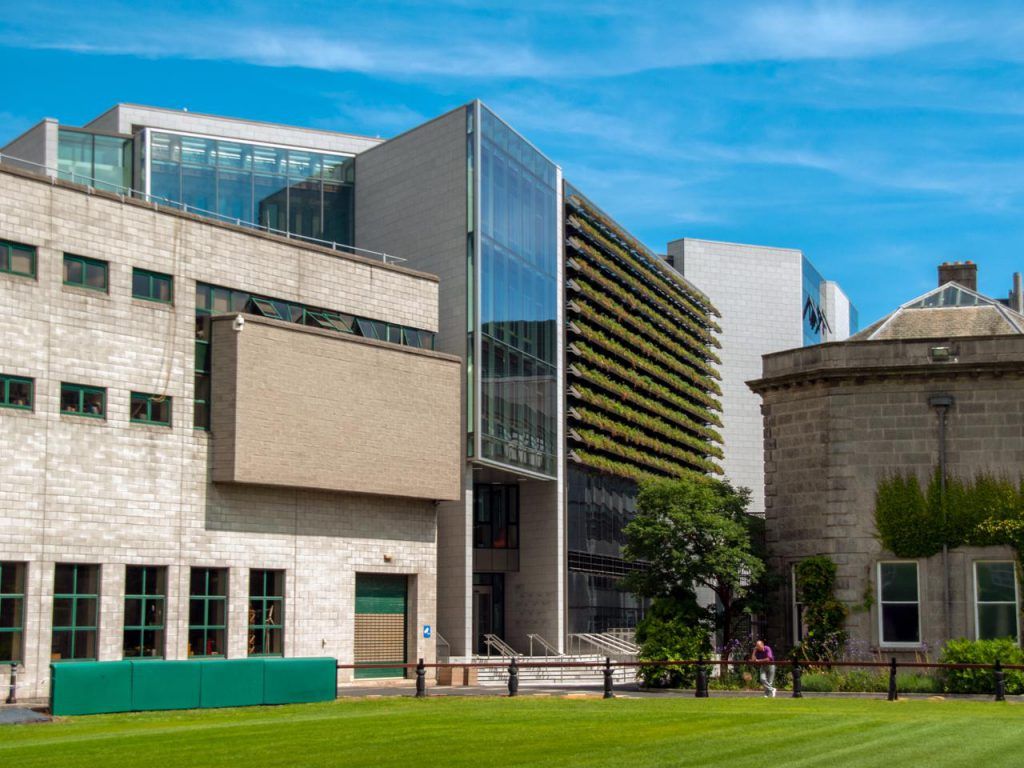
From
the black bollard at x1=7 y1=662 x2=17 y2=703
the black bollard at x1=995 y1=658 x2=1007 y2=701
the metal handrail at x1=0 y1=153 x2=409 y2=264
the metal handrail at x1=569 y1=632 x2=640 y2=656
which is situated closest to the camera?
the black bollard at x1=995 y1=658 x2=1007 y2=701

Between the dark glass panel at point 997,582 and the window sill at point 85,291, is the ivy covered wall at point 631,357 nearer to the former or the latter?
the dark glass panel at point 997,582

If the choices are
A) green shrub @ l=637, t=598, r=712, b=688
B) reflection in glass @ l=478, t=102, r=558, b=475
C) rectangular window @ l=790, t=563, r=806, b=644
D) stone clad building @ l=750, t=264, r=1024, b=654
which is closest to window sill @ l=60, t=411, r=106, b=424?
green shrub @ l=637, t=598, r=712, b=688

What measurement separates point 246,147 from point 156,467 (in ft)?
80.4

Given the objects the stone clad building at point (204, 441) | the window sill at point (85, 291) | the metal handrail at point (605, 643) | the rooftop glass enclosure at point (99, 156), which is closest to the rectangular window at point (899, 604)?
the stone clad building at point (204, 441)

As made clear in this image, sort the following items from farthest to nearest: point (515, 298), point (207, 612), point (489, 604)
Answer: point (489, 604), point (515, 298), point (207, 612)

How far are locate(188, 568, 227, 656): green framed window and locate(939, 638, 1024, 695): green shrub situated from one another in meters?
23.2

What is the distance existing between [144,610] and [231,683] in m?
11.3

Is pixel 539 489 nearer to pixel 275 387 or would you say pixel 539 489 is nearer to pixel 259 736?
pixel 275 387

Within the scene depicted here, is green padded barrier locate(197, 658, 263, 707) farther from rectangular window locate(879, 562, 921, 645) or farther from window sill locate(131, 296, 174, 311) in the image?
rectangular window locate(879, 562, 921, 645)

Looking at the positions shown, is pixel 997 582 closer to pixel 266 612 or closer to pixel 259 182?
pixel 266 612

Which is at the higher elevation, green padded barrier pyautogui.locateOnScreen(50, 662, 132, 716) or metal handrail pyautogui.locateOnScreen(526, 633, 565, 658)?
green padded barrier pyautogui.locateOnScreen(50, 662, 132, 716)

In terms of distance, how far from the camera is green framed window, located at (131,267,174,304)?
44469 millimetres

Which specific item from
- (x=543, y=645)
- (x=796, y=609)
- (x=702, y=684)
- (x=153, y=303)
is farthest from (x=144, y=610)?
(x=543, y=645)

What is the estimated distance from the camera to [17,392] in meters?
40.8
